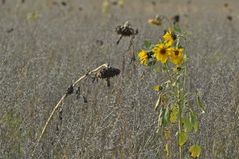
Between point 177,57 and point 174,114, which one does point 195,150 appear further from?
point 177,57

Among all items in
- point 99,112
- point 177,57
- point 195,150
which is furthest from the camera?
point 99,112

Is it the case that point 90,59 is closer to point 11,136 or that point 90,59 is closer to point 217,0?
point 11,136

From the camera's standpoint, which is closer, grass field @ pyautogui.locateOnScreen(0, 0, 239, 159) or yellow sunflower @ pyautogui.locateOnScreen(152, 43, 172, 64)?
yellow sunflower @ pyautogui.locateOnScreen(152, 43, 172, 64)

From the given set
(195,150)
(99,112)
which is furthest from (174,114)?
(99,112)

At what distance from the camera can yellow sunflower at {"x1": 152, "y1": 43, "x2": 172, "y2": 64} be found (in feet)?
6.04

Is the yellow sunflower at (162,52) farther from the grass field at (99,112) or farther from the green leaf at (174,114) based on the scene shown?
the grass field at (99,112)

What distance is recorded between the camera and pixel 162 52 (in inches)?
72.9

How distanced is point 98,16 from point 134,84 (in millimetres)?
4926

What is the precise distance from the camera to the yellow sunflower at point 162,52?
1840 mm

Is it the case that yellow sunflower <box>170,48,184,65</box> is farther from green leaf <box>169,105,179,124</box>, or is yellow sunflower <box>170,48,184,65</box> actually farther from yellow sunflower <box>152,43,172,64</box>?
green leaf <box>169,105,179,124</box>

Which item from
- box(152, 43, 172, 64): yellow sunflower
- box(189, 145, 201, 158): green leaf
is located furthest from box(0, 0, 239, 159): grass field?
box(152, 43, 172, 64): yellow sunflower

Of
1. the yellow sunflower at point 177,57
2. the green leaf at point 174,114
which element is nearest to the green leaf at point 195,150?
the green leaf at point 174,114

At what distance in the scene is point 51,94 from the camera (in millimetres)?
2701

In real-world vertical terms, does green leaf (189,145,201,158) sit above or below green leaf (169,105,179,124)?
below
